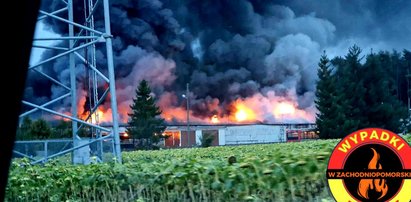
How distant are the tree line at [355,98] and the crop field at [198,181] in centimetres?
2660

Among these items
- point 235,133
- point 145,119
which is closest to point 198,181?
point 145,119

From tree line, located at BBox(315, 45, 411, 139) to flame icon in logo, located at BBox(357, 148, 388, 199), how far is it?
28.1 metres

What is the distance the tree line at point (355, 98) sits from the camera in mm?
30359

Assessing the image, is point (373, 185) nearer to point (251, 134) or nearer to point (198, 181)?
point (198, 181)

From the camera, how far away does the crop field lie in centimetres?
232

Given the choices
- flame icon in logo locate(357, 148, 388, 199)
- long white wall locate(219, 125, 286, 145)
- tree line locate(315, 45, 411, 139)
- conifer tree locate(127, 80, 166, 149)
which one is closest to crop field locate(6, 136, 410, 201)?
flame icon in logo locate(357, 148, 388, 199)

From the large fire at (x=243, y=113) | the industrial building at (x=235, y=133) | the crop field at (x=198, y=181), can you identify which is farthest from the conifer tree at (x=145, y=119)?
the crop field at (x=198, y=181)

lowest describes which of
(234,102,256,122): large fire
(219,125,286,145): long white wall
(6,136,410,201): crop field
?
(6,136,410,201): crop field

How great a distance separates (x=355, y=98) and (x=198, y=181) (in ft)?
98.2

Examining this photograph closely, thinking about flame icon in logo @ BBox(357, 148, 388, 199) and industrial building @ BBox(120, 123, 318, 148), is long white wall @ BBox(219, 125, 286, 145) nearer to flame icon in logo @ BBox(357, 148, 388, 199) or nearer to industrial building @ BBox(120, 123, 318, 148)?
industrial building @ BBox(120, 123, 318, 148)

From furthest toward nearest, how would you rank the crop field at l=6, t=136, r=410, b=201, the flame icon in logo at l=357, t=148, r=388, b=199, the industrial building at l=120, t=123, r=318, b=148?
the industrial building at l=120, t=123, r=318, b=148
the crop field at l=6, t=136, r=410, b=201
the flame icon in logo at l=357, t=148, r=388, b=199

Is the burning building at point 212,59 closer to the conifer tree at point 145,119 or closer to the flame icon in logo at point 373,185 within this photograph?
the conifer tree at point 145,119

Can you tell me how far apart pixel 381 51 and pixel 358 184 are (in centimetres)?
3892

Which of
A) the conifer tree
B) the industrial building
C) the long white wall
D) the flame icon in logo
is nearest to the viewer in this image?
the flame icon in logo
